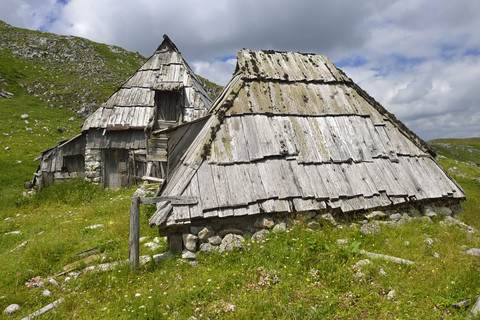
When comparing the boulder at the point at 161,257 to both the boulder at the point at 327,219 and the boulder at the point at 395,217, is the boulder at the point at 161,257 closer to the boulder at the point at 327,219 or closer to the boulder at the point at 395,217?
the boulder at the point at 327,219

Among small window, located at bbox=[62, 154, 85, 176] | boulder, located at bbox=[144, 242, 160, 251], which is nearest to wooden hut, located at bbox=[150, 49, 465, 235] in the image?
boulder, located at bbox=[144, 242, 160, 251]

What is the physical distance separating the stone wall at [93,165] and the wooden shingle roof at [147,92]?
1.52m

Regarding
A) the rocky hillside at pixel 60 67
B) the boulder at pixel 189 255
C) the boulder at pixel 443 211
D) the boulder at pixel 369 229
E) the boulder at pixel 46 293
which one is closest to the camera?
the boulder at pixel 46 293

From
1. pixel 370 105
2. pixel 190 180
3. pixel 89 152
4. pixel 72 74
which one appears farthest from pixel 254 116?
pixel 72 74

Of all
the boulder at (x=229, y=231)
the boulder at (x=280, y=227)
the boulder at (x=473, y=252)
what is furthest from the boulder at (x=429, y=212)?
the boulder at (x=229, y=231)

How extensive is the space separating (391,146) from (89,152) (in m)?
15.7

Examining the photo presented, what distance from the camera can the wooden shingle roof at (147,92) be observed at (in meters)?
15.2

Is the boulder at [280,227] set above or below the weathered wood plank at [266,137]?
below

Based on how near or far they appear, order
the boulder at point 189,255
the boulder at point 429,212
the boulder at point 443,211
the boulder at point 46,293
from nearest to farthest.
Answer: the boulder at point 46,293 < the boulder at point 189,255 < the boulder at point 429,212 < the boulder at point 443,211

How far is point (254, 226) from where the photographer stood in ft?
19.2

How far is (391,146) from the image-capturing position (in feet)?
24.7

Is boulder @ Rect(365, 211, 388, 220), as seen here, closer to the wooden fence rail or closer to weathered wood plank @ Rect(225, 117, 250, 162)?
weathered wood plank @ Rect(225, 117, 250, 162)

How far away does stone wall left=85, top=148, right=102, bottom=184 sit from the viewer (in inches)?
597

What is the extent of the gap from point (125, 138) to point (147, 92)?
335 cm
